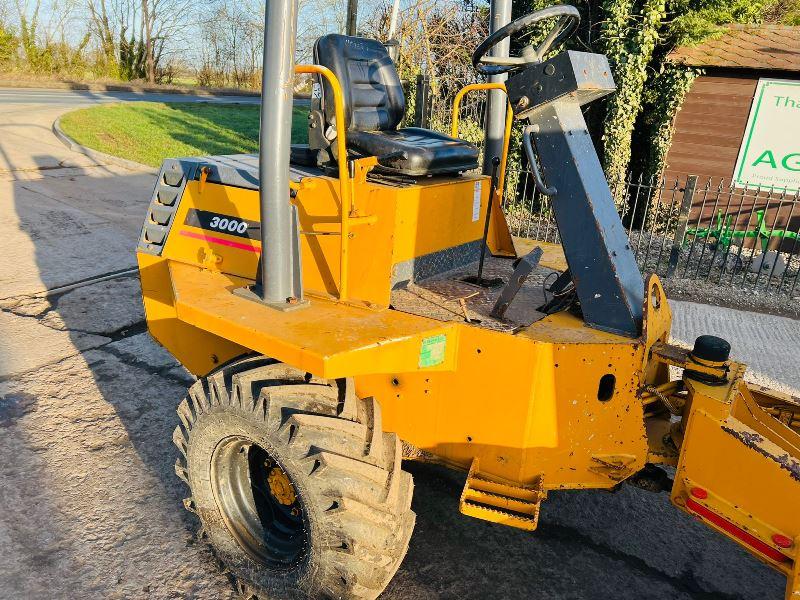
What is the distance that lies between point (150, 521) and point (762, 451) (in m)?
2.84

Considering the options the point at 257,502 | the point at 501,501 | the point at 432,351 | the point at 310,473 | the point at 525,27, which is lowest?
the point at 257,502

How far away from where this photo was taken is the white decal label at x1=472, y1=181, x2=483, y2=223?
11.8 feet

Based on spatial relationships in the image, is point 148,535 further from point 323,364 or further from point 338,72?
point 338,72

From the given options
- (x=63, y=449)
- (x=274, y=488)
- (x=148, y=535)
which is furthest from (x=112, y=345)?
(x=274, y=488)

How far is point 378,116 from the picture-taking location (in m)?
3.92

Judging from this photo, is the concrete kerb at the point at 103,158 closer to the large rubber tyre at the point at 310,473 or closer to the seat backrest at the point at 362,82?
the seat backrest at the point at 362,82

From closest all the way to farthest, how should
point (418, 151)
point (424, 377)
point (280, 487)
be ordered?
point (424, 377) → point (280, 487) → point (418, 151)

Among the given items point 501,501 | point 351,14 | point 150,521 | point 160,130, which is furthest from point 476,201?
point 160,130

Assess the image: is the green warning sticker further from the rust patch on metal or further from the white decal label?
the white decal label

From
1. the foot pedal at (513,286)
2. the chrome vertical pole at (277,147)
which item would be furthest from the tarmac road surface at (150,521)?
the chrome vertical pole at (277,147)

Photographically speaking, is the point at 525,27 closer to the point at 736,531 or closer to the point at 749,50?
the point at 736,531

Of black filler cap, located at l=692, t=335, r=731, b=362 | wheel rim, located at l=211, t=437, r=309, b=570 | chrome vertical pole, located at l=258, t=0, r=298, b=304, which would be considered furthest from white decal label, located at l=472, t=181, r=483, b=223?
wheel rim, located at l=211, t=437, r=309, b=570

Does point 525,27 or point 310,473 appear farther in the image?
point 525,27

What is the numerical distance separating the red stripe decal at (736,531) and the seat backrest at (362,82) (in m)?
2.50
